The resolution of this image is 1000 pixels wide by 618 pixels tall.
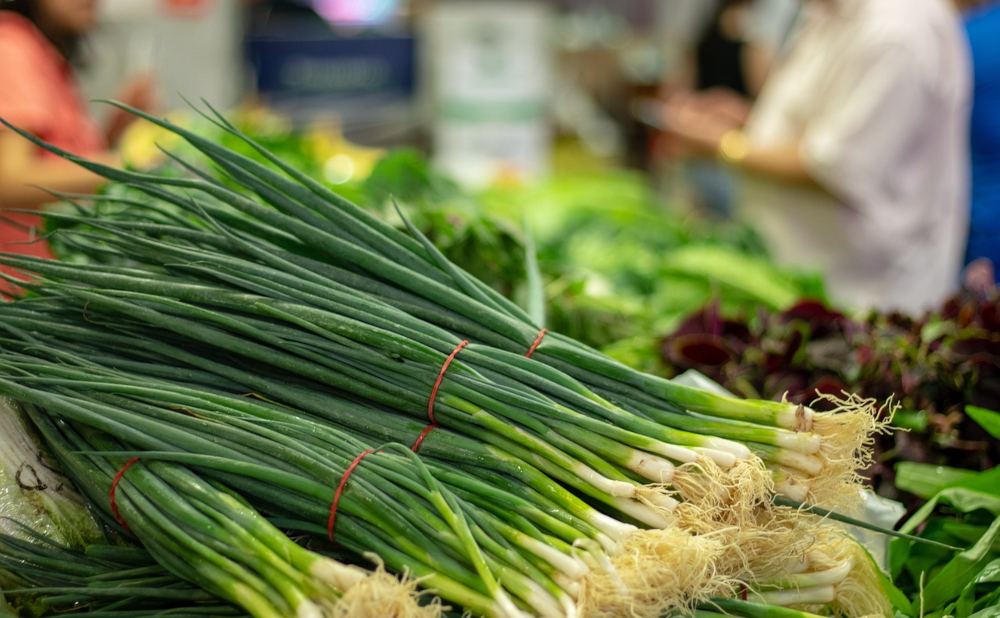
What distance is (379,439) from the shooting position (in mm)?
1060

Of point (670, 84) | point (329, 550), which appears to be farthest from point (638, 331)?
point (670, 84)

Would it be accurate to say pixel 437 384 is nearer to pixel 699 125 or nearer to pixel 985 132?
pixel 699 125

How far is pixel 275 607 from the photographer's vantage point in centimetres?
89

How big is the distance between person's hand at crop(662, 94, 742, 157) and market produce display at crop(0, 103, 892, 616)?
8.45ft

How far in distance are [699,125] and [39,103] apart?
253cm

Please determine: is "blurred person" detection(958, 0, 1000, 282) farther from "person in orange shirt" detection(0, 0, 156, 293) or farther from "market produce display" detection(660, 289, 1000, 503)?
"person in orange shirt" detection(0, 0, 156, 293)

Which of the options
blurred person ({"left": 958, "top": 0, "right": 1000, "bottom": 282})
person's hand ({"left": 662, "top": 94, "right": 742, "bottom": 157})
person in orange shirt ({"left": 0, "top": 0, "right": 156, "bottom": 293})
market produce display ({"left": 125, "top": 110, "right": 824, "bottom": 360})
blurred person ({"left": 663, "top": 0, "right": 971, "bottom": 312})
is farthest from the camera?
person's hand ({"left": 662, "top": 94, "right": 742, "bottom": 157})

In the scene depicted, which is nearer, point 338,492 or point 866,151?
point 338,492

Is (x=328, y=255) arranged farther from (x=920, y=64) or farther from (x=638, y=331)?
(x=920, y=64)

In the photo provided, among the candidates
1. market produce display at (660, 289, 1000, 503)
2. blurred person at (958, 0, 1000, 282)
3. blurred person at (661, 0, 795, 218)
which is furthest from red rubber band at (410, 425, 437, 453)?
blurred person at (661, 0, 795, 218)

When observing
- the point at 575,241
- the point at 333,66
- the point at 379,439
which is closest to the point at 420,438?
the point at 379,439

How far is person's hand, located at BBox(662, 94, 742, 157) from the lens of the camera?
11.6 ft

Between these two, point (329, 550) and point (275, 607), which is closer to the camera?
point (275, 607)

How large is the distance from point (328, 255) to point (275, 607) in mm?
482
